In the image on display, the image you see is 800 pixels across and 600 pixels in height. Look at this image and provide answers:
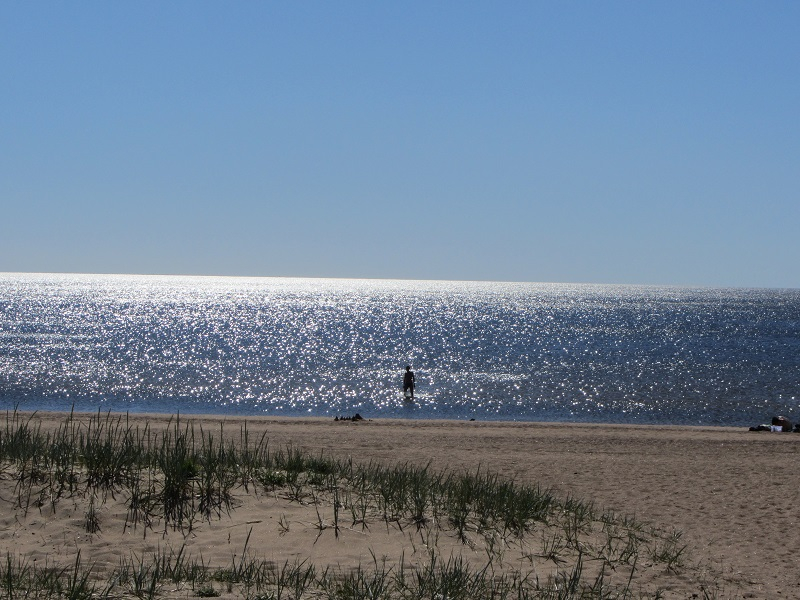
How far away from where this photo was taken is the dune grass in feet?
20.7

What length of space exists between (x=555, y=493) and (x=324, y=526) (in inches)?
296

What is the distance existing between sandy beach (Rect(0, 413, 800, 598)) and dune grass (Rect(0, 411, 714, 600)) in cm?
14

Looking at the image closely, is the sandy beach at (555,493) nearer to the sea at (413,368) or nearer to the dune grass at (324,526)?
the dune grass at (324,526)

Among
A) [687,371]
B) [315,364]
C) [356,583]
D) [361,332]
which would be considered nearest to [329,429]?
[356,583]

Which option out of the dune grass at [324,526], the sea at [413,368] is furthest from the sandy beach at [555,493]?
the sea at [413,368]

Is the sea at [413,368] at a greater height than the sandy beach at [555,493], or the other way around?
the sandy beach at [555,493]

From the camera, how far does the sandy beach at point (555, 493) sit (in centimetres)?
740

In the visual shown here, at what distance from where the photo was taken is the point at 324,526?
7992mm

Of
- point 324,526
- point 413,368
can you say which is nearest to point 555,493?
point 324,526

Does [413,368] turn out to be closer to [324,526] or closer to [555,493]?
[555,493]

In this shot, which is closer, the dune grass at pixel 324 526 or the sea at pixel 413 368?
the dune grass at pixel 324 526

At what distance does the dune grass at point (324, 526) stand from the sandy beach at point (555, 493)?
0.14 m

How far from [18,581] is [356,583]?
9.05 feet

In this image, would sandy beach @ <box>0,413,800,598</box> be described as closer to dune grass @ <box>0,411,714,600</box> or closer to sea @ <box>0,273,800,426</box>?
dune grass @ <box>0,411,714,600</box>
